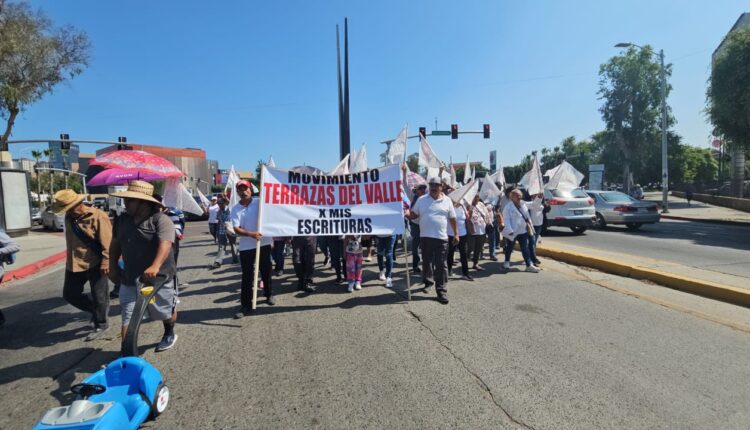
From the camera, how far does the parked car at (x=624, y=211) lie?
48.0 feet

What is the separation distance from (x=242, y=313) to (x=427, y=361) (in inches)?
111

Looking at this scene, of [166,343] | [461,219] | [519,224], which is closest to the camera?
[166,343]

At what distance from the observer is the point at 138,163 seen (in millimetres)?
7219

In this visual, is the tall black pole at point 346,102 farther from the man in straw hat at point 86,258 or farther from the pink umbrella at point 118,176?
the man in straw hat at point 86,258

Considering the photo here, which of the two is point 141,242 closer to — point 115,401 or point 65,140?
point 115,401

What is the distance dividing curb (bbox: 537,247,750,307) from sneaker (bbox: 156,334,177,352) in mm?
7418

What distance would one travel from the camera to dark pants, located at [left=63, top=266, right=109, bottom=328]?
480cm

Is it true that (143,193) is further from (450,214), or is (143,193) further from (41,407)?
(450,214)

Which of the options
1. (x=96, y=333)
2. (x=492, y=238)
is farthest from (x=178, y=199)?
(x=492, y=238)

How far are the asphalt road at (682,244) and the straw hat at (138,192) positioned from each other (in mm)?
9427

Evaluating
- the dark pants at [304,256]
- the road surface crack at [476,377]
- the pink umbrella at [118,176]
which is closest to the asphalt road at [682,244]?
the road surface crack at [476,377]

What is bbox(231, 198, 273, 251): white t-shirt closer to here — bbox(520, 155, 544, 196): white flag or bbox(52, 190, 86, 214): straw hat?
bbox(52, 190, 86, 214): straw hat

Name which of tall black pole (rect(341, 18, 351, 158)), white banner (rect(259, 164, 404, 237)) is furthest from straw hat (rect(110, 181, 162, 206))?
tall black pole (rect(341, 18, 351, 158))

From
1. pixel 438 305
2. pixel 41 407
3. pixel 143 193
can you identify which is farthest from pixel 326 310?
pixel 41 407
